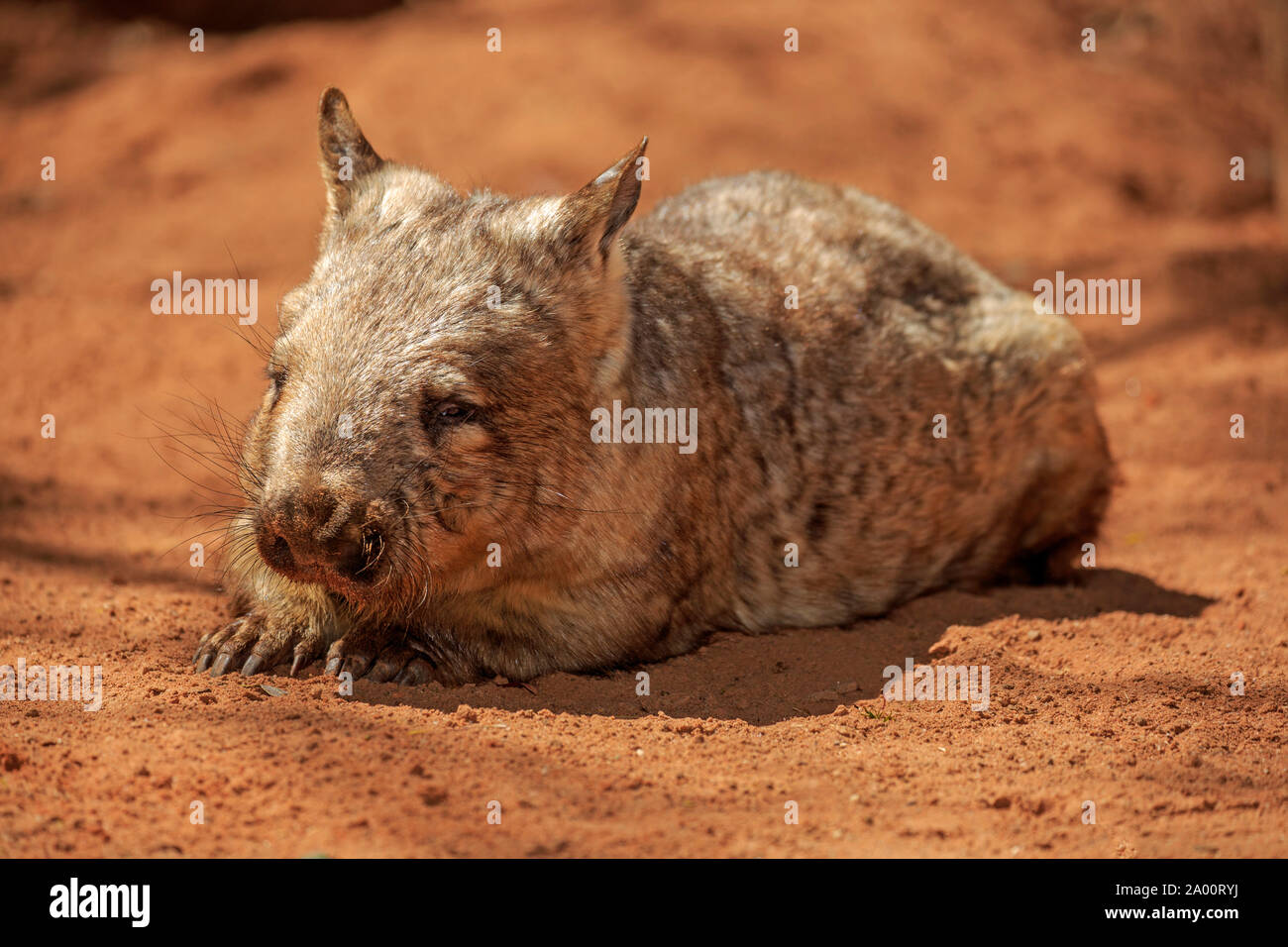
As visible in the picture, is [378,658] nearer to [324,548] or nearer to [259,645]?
[259,645]

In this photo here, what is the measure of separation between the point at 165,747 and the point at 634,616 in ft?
5.23

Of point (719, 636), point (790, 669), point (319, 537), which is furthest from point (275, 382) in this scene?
point (790, 669)

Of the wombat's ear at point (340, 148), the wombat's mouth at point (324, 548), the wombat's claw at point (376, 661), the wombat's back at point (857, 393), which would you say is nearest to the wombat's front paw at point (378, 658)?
the wombat's claw at point (376, 661)

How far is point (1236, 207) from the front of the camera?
1056cm

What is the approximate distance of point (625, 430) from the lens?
449 cm

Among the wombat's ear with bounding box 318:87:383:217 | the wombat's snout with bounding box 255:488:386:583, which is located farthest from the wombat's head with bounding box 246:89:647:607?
the wombat's ear with bounding box 318:87:383:217

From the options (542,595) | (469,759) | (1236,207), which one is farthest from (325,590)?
(1236,207)

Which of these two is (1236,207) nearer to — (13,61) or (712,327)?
(712,327)

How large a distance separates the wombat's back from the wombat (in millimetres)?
12

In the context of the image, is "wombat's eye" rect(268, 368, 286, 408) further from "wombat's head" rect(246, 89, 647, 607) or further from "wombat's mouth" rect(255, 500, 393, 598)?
"wombat's mouth" rect(255, 500, 393, 598)

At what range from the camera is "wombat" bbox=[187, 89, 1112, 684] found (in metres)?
3.96

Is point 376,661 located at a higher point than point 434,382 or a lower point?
lower

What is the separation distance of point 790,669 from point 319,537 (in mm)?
1752

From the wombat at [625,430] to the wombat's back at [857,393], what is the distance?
12 millimetres
